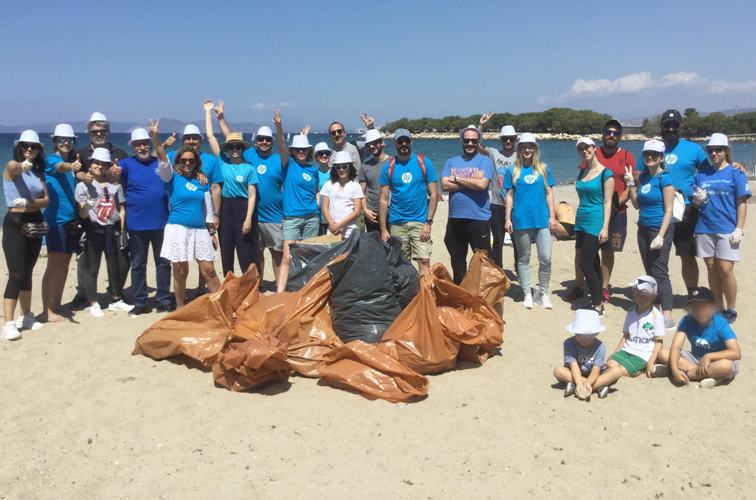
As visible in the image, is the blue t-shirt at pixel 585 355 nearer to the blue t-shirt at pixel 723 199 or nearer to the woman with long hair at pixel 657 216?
the woman with long hair at pixel 657 216

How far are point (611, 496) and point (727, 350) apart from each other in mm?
1670

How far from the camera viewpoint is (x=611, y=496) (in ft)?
9.48

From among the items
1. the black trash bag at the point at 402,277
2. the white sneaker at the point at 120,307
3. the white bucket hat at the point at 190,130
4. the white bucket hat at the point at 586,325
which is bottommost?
the white sneaker at the point at 120,307

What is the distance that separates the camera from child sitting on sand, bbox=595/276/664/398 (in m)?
4.05

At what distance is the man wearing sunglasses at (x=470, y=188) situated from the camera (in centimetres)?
546

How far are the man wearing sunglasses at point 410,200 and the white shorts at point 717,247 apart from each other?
2.42 m

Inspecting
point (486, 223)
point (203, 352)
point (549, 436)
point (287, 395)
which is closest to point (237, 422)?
point (287, 395)

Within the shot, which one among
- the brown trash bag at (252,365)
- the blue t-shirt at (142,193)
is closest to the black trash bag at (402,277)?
the brown trash bag at (252,365)

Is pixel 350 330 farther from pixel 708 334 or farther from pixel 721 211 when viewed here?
pixel 721 211

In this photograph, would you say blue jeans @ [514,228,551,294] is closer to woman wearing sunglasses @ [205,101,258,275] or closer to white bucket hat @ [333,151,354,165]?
white bucket hat @ [333,151,354,165]

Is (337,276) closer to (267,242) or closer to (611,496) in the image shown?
(267,242)

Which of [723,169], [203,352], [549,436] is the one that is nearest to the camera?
[549,436]

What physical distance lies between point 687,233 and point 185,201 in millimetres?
4639

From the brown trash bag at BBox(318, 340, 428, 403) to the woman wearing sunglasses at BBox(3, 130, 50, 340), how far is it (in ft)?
9.64
